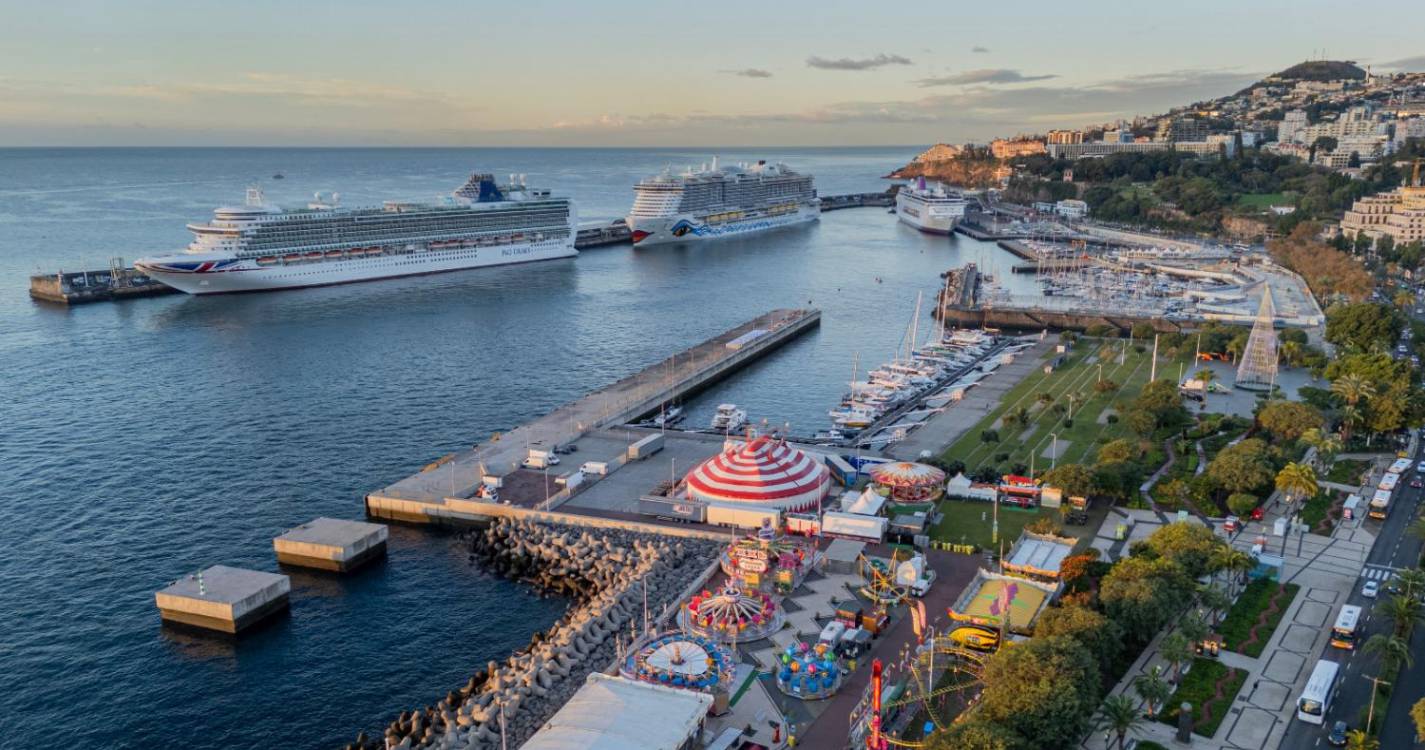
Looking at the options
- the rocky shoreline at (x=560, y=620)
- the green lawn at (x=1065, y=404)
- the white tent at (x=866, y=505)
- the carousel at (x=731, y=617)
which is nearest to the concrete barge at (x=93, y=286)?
the rocky shoreline at (x=560, y=620)

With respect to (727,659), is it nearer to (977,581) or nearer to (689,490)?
(977,581)

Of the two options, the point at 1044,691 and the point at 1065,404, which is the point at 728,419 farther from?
the point at 1044,691

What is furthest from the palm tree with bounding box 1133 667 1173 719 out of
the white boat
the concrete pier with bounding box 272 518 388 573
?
the white boat

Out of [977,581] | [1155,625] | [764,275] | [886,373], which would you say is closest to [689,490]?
[977,581]

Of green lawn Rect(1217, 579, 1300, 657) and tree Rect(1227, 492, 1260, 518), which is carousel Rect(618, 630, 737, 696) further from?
tree Rect(1227, 492, 1260, 518)

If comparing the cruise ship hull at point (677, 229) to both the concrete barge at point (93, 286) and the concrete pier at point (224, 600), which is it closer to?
the concrete barge at point (93, 286)
